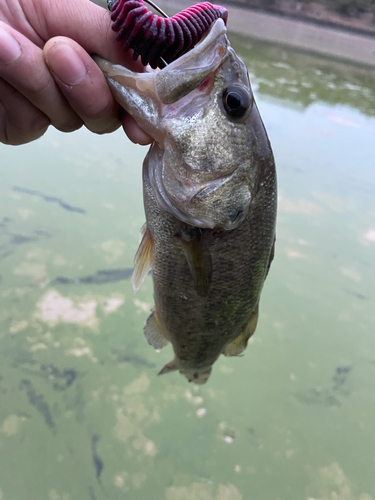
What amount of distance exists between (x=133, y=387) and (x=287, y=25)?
2040 centimetres

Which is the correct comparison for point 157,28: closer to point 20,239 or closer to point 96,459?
point 96,459

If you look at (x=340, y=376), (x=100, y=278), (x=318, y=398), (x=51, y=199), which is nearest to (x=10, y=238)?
(x=51, y=199)

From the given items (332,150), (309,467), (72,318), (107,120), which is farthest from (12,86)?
(332,150)

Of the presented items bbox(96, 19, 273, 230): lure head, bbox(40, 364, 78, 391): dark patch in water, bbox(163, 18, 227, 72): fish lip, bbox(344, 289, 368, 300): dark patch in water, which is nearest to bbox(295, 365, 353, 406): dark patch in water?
bbox(344, 289, 368, 300): dark patch in water

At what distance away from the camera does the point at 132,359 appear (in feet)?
7.23

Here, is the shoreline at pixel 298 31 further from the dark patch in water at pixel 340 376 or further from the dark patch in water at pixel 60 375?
the dark patch in water at pixel 60 375

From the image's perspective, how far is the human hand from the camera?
2.79ft

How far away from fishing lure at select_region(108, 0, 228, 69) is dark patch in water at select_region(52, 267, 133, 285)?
75.8 inches

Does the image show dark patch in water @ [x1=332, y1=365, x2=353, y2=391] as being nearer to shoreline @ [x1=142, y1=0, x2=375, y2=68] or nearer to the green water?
the green water

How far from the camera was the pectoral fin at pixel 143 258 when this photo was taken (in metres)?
1.17

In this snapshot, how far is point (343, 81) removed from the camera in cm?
905

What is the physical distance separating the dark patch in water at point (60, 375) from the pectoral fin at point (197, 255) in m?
1.32

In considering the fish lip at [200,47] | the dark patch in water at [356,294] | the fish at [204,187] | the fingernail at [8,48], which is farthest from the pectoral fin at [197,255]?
the dark patch in water at [356,294]

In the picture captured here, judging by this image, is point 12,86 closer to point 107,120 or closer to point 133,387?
point 107,120
